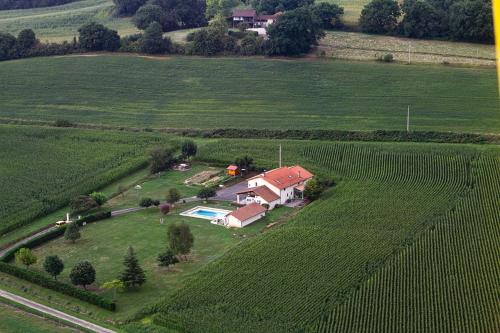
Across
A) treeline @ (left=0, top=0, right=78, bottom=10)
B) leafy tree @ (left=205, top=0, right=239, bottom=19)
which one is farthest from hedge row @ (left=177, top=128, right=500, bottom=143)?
treeline @ (left=0, top=0, right=78, bottom=10)

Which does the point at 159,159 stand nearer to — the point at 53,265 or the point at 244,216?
the point at 244,216

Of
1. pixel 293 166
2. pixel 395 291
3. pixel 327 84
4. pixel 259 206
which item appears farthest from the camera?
pixel 327 84

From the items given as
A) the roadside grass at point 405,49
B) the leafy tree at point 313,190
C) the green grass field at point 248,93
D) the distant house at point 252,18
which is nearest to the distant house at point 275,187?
the leafy tree at point 313,190

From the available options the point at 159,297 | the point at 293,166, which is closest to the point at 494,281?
the point at 159,297

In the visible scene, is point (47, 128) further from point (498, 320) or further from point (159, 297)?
point (498, 320)

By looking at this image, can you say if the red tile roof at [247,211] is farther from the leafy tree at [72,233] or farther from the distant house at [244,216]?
the leafy tree at [72,233]
